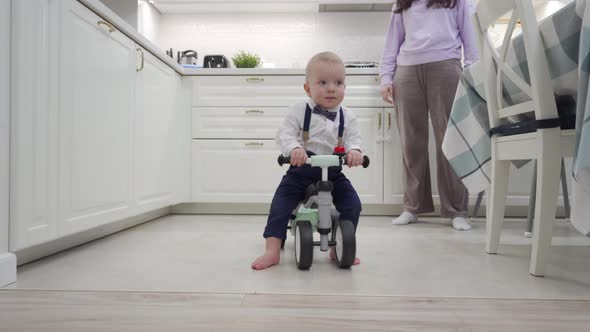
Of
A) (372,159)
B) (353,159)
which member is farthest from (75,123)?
(372,159)

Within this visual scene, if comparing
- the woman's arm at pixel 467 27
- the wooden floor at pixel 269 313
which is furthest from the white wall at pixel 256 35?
the wooden floor at pixel 269 313

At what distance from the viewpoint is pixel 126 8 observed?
2.37 meters

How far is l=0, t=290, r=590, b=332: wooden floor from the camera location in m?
0.77

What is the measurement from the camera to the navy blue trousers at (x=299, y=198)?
1.30 meters

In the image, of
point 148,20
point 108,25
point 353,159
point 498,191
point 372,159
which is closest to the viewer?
point 353,159

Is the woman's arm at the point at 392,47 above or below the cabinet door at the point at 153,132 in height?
above

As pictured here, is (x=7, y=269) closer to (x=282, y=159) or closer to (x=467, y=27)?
(x=282, y=159)

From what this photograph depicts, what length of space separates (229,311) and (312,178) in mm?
601

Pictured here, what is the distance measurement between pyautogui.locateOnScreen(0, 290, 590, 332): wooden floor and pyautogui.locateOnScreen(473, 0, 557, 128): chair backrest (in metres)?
0.54

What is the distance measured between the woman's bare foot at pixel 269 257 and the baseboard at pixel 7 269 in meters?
0.63

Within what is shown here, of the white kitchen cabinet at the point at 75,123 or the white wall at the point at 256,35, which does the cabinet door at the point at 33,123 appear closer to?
the white kitchen cabinet at the point at 75,123

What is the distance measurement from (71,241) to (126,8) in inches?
55.7

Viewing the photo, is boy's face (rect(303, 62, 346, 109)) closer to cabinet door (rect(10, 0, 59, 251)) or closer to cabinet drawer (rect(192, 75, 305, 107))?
cabinet door (rect(10, 0, 59, 251))

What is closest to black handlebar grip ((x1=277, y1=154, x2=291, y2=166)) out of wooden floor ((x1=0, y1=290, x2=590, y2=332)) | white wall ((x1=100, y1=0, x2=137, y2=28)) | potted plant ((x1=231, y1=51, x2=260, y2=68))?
wooden floor ((x1=0, y1=290, x2=590, y2=332))
